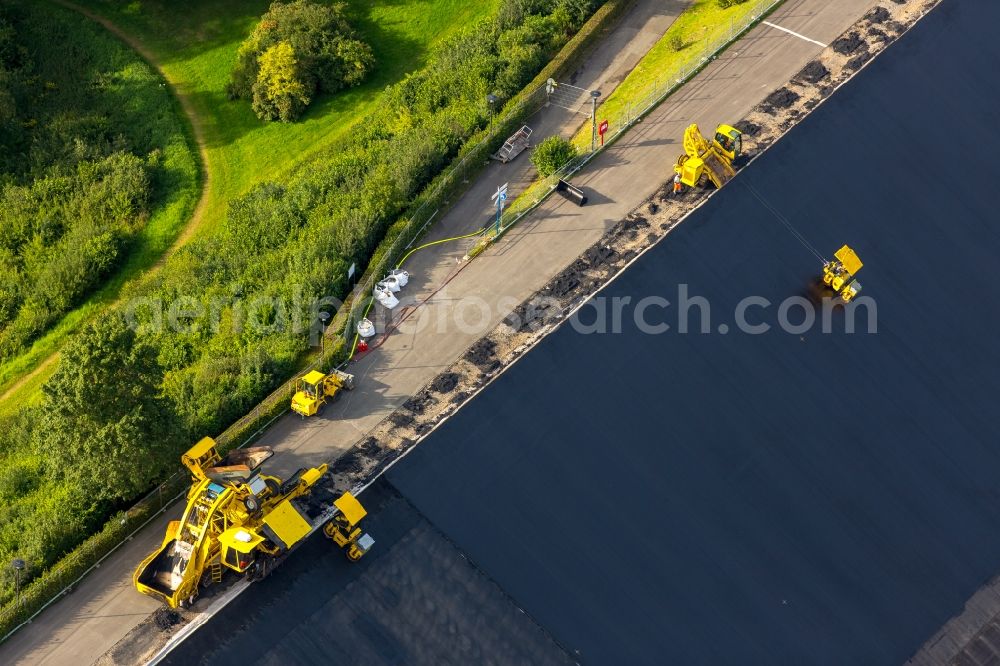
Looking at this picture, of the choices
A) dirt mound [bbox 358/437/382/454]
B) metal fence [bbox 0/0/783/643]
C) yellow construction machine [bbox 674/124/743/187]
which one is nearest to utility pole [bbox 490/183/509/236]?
metal fence [bbox 0/0/783/643]

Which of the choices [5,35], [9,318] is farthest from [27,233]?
[5,35]

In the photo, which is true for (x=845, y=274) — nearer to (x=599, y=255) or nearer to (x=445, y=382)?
(x=599, y=255)

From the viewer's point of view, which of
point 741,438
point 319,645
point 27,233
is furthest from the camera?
point 27,233

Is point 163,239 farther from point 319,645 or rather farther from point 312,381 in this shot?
point 319,645

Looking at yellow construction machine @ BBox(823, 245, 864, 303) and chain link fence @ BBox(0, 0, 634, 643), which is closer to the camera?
chain link fence @ BBox(0, 0, 634, 643)

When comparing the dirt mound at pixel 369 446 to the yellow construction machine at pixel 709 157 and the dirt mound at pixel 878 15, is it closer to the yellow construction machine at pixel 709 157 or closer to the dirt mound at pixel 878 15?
the yellow construction machine at pixel 709 157

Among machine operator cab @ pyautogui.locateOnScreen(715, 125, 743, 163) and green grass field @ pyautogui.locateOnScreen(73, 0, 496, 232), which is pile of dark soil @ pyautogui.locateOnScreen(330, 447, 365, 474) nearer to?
green grass field @ pyautogui.locateOnScreen(73, 0, 496, 232)
